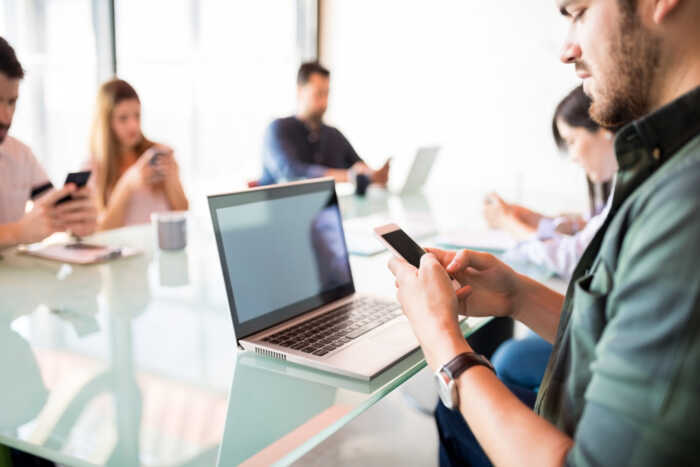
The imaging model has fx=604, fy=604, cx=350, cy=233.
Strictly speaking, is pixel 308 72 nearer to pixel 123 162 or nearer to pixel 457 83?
pixel 123 162

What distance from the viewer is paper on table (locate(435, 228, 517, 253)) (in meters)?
1.84

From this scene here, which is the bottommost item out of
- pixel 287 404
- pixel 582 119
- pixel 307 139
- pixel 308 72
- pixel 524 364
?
pixel 524 364

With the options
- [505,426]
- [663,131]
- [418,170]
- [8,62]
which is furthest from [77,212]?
[418,170]

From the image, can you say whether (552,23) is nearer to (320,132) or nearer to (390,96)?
(390,96)

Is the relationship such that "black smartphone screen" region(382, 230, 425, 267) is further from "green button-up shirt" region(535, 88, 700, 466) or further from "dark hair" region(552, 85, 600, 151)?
"dark hair" region(552, 85, 600, 151)

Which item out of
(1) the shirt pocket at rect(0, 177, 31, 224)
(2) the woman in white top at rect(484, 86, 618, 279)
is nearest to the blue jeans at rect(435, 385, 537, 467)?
(2) the woman in white top at rect(484, 86, 618, 279)

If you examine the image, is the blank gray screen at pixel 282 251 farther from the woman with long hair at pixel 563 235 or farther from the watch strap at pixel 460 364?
the woman with long hair at pixel 563 235

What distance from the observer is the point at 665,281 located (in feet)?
1.81

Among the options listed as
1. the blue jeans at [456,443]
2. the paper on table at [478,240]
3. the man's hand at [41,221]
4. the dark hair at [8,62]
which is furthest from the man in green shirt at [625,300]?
the dark hair at [8,62]

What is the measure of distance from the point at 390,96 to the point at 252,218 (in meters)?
4.76

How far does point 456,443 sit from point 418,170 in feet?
6.49

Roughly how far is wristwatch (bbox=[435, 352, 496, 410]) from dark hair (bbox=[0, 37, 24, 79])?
5.14 feet

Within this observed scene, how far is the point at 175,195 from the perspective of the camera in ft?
8.65

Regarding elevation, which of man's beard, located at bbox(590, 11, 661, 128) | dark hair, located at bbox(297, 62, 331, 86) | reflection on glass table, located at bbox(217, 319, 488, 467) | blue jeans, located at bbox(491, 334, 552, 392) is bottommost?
blue jeans, located at bbox(491, 334, 552, 392)
